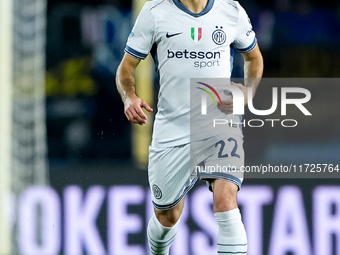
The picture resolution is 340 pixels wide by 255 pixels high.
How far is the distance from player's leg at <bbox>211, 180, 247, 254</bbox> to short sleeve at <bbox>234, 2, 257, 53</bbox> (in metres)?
0.80

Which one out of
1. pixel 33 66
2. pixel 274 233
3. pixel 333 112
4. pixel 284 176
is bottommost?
pixel 274 233

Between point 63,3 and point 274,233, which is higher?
point 63,3

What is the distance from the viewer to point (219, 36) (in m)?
3.44

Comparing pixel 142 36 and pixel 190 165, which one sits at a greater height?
pixel 142 36

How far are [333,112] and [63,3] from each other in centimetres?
286

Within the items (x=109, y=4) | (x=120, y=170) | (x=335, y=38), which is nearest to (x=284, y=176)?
(x=120, y=170)

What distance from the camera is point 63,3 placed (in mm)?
7027

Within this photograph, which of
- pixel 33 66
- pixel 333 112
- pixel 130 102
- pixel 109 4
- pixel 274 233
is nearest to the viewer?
pixel 130 102

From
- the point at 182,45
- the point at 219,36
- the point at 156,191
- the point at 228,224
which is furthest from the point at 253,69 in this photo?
the point at 228,224

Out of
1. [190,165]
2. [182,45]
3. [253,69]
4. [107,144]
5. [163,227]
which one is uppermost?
[182,45]

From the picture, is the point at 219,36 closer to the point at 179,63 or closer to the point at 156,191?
the point at 179,63

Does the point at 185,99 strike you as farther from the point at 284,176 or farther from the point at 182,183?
the point at 284,176

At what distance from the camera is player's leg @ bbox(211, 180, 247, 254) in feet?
10.3

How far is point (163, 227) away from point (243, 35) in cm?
108
